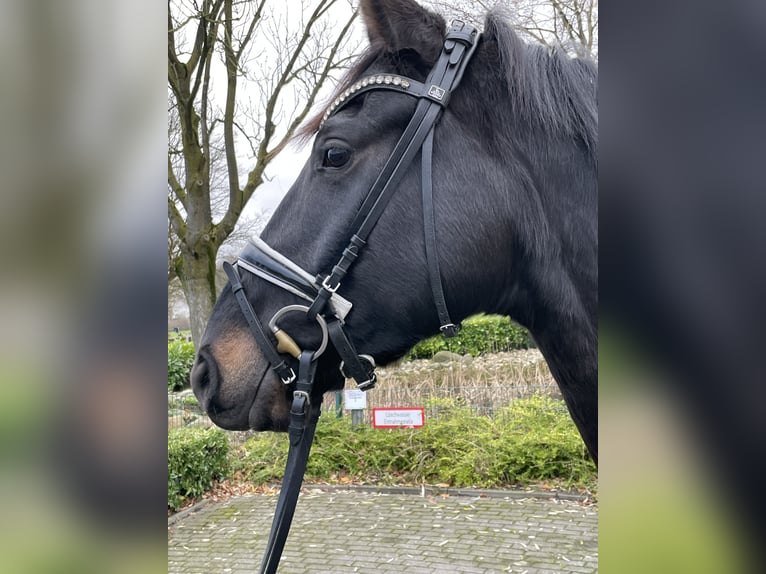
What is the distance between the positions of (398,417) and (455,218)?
16.8 feet

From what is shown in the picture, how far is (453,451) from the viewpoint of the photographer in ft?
19.9

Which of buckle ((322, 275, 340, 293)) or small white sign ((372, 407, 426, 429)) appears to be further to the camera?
small white sign ((372, 407, 426, 429))

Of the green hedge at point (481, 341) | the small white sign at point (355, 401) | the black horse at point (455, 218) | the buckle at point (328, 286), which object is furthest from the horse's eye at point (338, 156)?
the green hedge at point (481, 341)

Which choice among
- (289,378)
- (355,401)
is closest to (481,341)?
(355,401)

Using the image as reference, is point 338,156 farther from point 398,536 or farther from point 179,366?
point 179,366

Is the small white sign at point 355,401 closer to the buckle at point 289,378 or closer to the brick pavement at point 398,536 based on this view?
the brick pavement at point 398,536

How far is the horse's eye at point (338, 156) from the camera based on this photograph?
4.55 ft

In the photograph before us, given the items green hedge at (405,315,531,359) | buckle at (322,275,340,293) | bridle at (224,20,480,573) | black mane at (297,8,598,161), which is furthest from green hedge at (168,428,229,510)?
black mane at (297,8,598,161)

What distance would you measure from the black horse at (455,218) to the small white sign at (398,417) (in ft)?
15.8

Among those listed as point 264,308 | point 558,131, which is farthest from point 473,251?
point 264,308

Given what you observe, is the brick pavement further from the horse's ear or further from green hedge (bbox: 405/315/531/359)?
the horse's ear

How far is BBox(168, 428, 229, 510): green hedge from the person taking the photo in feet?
18.6
